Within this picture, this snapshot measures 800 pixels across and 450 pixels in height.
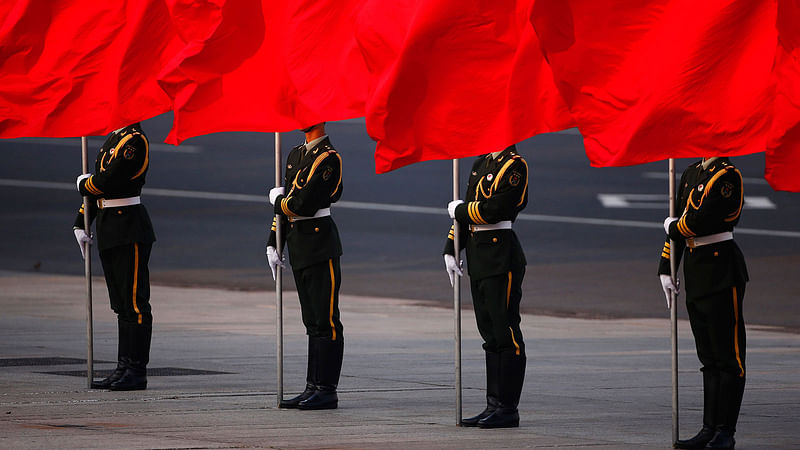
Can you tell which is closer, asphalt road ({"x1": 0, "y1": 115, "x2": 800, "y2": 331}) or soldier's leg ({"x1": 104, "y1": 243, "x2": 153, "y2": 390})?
soldier's leg ({"x1": 104, "y1": 243, "x2": 153, "y2": 390})

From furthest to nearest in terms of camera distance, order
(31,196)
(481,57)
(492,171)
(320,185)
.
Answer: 1. (31,196)
2. (320,185)
3. (492,171)
4. (481,57)

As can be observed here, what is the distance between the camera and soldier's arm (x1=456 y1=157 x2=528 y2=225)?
11.0 meters

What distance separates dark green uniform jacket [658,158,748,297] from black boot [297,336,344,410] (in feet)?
9.58

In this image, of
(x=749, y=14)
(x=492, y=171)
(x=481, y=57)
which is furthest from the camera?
(x=492, y=171)

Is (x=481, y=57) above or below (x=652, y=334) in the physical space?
above

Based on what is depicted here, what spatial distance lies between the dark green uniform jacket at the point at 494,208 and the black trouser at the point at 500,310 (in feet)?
0.21

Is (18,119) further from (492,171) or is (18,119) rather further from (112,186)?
(492,171)

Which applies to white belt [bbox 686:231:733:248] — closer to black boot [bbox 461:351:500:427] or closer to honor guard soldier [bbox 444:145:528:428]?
honor guard soldier [bbox 444:145:528:428]

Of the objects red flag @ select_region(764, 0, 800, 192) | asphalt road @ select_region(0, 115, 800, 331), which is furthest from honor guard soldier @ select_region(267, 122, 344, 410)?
asphalt road @ select_region(0, 115, 800, 331)

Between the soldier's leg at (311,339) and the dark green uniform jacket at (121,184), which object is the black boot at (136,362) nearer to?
the dark green uniform jacket at (121,184)

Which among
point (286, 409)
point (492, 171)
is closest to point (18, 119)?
point (286, 409)

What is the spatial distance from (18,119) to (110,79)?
94cm

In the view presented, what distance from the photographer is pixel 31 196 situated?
105 feet

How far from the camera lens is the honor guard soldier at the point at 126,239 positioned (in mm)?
12789
